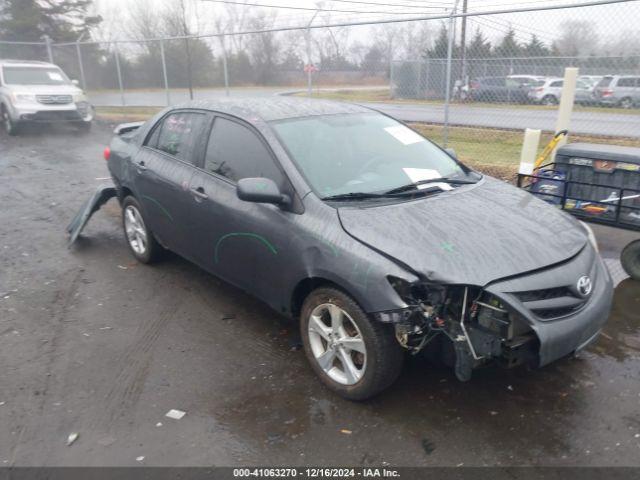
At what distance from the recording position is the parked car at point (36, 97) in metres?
14.0

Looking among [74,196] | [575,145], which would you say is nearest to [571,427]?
[575,145]

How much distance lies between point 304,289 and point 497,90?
28.7ft

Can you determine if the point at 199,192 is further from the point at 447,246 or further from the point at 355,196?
the point at 447,246

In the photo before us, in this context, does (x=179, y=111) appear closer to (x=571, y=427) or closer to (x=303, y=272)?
(x=303, y=272)

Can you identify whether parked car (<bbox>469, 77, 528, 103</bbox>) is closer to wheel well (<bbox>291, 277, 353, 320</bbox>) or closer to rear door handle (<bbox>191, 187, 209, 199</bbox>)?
rear door handle (<bbox>191, 187, 209, 199</bbox>)

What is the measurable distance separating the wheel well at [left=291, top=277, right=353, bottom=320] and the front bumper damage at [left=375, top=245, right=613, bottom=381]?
0.43 metres

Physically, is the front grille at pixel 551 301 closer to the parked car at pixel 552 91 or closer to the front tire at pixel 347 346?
the front tire at pixel 347 346

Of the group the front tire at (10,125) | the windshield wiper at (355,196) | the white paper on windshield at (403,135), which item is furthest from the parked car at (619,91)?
the front tire at (10,125)

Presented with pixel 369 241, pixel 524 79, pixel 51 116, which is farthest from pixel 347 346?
pixel 51 116

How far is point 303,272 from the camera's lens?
132 inches

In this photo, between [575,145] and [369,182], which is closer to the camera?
[369,182]

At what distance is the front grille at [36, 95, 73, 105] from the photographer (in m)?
14.1

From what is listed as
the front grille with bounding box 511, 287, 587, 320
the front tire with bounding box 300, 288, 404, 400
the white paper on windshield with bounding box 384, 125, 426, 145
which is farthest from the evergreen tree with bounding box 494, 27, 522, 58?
the front tire with bounding box 300, 288, 404, 400

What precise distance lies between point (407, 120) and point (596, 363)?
9670 mm
